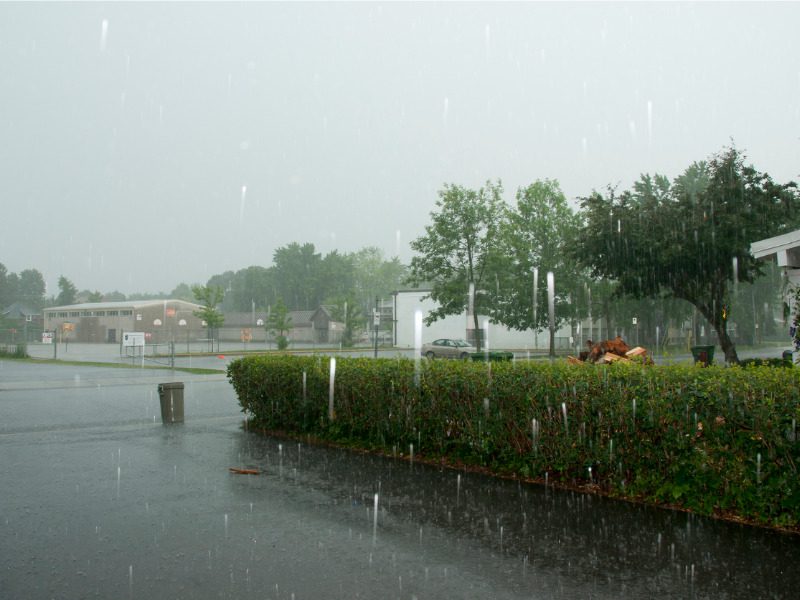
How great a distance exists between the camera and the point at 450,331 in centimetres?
6062

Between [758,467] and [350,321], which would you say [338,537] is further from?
[350,321]

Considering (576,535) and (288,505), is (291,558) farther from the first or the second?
(576,535)

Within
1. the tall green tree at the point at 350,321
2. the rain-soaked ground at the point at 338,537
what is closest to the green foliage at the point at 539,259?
the tall green tree at the point at 350,321

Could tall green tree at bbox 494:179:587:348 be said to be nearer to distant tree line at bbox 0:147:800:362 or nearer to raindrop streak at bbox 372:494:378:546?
distant tree line at bbox 0:147:800:362

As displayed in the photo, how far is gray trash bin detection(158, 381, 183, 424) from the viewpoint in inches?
493

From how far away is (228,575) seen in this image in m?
4.60

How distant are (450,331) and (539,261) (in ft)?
72.9

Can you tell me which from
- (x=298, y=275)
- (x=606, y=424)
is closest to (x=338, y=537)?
(x=606, y=424)

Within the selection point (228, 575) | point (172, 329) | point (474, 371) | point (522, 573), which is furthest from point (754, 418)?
point (172, 329)

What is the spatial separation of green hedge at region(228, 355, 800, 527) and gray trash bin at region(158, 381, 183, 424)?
418 cm

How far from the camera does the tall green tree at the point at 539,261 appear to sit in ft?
127

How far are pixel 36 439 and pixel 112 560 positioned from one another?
22.8 ft

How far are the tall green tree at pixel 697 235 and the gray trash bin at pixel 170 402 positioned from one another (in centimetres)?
1568

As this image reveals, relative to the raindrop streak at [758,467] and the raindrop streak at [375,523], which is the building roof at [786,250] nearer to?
the raindrop streak at [758,467]
